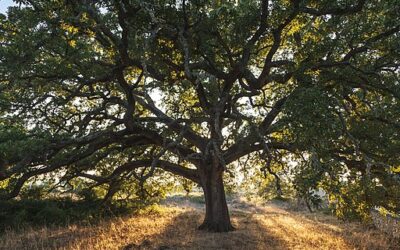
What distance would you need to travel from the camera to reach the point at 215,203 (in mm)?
17172

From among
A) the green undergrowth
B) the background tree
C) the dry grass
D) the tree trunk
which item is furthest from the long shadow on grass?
the green undergrowth

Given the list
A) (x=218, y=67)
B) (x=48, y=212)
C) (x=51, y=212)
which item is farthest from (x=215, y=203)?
(x=48, y=212)

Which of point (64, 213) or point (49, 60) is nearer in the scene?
point (49, 60)

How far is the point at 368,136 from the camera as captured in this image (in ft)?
41.0

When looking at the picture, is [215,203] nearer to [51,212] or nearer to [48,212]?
[51,212]

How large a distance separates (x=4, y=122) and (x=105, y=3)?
22.5ft

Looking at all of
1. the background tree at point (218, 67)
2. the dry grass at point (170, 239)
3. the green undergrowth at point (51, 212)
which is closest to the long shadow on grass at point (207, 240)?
the dry grass at point (170, 239)

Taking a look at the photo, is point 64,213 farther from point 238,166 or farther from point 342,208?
point 342,208

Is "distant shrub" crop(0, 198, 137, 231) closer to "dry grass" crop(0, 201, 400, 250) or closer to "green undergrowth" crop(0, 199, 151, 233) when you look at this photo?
"green undergrowth" crop(0, 199, 151, 233)

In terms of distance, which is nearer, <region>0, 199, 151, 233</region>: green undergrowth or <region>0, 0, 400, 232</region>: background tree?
<region>0, 0, 400, 232</region>: background tree

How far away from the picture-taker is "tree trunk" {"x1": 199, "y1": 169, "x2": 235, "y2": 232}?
55.5 feet

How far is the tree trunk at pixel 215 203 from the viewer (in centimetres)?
1691

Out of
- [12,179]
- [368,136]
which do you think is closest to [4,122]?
[12,179]

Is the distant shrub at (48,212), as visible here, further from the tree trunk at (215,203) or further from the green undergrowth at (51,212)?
the tree trunk at (215,203)
